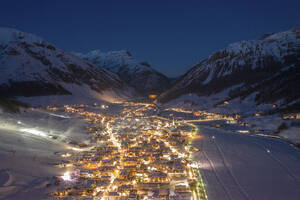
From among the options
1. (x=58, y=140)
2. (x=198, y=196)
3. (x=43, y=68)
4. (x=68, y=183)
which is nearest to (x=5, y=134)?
(x=58, y=140)

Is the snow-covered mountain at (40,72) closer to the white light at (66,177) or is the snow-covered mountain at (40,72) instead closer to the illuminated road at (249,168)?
the white light at (66,177)

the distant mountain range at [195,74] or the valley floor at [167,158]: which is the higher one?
the distant mountain range at [195,74]

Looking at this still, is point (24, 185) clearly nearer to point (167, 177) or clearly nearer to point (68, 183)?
point (68, 183)

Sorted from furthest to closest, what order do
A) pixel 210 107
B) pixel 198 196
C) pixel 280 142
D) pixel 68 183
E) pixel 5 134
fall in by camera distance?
pixel 210 107 < pixel 280 142 < pixel 5 134 < pixel 68 183 < pixel 198 196

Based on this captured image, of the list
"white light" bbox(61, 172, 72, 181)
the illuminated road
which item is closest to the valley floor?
the illuminated road

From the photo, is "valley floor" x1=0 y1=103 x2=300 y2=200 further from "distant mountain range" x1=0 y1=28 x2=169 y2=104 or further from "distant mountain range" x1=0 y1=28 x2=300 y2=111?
"distant mountain range" x1=0 y1=28 x2=169 y2=104

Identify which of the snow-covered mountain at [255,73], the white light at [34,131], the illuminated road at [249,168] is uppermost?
the snow-covered mountain at [255,73]

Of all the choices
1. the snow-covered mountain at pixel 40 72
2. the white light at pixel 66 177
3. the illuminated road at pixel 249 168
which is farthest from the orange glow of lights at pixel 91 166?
the snow-covered mountain at pixel 40 72

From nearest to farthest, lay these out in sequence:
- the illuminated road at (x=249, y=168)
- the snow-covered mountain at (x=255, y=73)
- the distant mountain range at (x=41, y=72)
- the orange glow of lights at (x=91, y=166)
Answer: the illuminated road at (x=249, y=168) < the orange glow of lights at (x=91, y=166) < the snow-covered mountain at (x=255, y=73) < the distant mountain range at (x=41, y=72)
